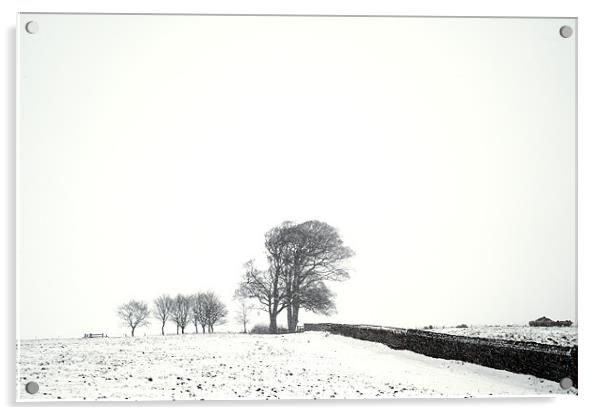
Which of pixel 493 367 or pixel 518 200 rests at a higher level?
pixel 518 200

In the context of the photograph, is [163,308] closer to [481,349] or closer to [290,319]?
[290,319]

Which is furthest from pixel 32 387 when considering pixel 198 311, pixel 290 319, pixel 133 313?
pixel 290 319

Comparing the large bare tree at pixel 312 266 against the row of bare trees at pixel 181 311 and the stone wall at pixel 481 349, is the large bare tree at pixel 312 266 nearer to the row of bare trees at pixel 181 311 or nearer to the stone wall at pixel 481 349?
the stone wall at pixel 481 349

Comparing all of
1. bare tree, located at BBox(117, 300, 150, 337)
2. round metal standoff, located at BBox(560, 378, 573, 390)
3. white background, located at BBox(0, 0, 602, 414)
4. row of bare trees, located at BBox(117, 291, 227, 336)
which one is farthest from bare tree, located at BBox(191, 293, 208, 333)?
round metal standoff, located at BBox(560, 378, 573, 390)

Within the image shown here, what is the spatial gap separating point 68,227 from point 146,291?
87cm

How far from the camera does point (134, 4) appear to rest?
6180mm

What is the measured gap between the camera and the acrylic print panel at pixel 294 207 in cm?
604

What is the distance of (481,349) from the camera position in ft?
20.3

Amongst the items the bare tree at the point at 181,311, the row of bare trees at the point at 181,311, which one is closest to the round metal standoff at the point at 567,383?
the row of bare trees at the point at 181,311

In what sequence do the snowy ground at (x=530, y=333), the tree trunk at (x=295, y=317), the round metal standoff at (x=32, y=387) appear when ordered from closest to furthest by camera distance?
the round metal standoff at (x=32, y=387) < the snowy ground at (x=530, y=333) < the tree trunk at (x=295, y=317)

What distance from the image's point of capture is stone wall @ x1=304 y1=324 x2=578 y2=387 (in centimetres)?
610

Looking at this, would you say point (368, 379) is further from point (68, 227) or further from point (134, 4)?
point (134, 4)

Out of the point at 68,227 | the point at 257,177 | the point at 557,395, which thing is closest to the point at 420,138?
the point at 257,177
